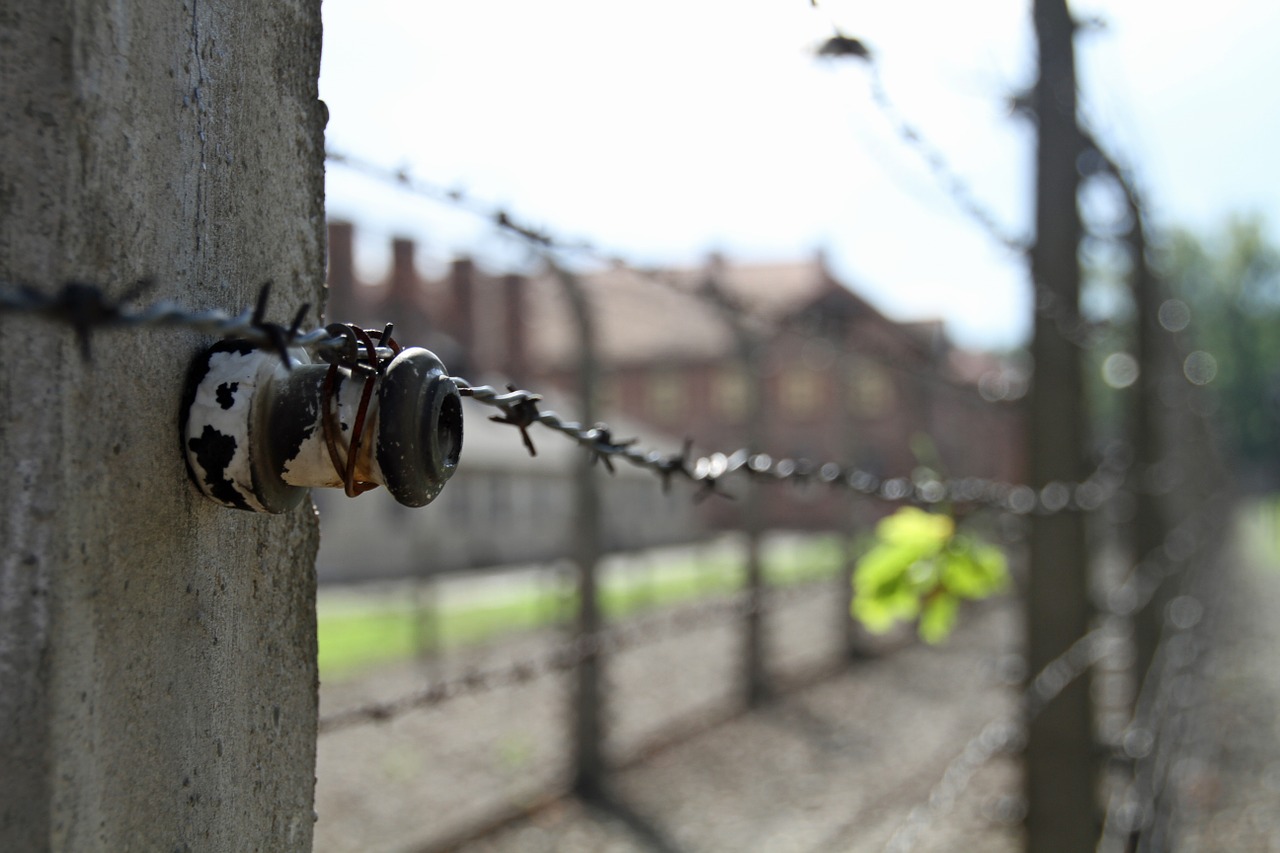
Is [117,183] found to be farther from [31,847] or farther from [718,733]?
[718,733]

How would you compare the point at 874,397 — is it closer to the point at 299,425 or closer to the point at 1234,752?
the point at 1234,752

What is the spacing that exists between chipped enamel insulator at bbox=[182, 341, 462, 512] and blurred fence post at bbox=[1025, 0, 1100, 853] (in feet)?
7.65

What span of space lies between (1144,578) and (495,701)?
3.68 metres

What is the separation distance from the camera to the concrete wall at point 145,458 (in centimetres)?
69

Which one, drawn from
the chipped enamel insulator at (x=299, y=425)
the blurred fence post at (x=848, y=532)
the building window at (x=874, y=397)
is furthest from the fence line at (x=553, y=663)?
the building window at (x=874, y=397)

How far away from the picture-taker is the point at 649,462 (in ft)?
4.45

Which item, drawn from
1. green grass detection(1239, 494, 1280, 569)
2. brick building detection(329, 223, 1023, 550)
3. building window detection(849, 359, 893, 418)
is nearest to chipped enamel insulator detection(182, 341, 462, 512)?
brick building detection(329, 223, 1023, 550)

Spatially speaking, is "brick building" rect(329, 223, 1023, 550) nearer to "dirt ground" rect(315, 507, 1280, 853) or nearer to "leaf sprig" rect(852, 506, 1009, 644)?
"dirt ground" rect(315, 507, 1280, 853)

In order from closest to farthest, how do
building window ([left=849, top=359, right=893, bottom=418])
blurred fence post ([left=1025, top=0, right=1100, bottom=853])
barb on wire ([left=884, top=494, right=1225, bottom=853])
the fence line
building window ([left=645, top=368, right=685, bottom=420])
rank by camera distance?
1. barb on wire ([left=884, top=494, right=1225, bottom=853])
2. the fence line
3. blurred fence post ([left=1025, top=0, right=1100, bottom=853])
4. building window ([left=849, top=359, right=893, bottom=418])
5. building window ([left=645, top=368, right=685, bottom=420])

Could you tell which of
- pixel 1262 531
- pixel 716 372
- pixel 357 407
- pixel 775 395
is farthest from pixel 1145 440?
pixel 1262 531

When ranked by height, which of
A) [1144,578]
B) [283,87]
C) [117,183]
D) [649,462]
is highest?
[283,87]

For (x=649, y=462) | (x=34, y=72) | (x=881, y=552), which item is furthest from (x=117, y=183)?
(x=881, y=552)

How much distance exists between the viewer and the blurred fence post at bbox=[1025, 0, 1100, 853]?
113 inches

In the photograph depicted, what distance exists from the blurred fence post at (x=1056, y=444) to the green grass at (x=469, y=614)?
256 centimetres
